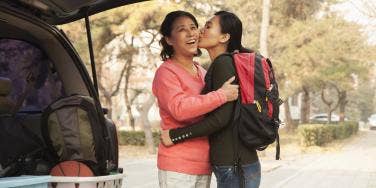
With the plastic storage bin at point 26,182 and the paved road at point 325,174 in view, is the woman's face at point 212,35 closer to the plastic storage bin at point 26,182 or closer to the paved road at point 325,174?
the plastic storage bin at point 26,182

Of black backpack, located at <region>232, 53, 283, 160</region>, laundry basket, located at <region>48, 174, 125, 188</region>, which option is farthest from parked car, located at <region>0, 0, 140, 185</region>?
black backpack, located at <region>232, 53, 283, 160</region>

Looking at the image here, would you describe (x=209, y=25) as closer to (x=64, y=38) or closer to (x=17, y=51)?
(x=64, y=38)

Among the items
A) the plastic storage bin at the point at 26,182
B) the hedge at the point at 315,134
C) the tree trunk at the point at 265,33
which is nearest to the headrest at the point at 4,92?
the plastic storage bin at the point at 26,182

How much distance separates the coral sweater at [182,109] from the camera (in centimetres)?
291

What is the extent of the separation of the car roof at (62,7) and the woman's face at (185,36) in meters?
0.71

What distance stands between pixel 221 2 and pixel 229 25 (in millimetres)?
22383

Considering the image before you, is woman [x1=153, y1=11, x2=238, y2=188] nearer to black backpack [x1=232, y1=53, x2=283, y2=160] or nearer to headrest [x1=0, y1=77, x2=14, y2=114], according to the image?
Answer: black backpack [x1=232, y1=53, x2=283, y2=160]

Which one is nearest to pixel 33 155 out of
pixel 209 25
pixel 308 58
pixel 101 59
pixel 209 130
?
pixel 209 130

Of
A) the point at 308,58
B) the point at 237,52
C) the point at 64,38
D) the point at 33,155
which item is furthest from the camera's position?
the point at 308,58

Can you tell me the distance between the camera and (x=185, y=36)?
3150 mm

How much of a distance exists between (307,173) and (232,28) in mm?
11491

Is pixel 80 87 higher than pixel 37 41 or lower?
lower

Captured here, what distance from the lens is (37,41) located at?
3.76m

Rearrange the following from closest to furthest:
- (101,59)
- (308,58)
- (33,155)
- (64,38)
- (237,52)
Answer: (33,155)
(237,52)
(64,38)
(101,59)
(308,58)
